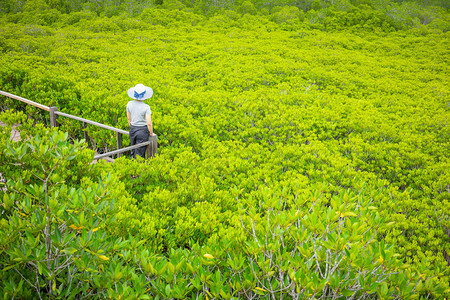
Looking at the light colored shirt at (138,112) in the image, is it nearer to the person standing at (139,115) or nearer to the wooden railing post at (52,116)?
the person standing at (139,115)

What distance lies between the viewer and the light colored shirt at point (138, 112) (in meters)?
5.05

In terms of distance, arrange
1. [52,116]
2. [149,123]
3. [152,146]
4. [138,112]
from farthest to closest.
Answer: [52,116], [138,112], [149,123], [152,146]

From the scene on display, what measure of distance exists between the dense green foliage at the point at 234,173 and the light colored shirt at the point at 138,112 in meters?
0.74

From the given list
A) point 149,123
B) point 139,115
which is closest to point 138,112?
point 139,115

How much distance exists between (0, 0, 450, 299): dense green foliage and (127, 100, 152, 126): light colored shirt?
0.74 metres

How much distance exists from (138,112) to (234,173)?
2.15 meters

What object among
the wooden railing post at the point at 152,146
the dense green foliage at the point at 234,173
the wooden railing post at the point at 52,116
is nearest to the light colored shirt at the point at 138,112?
the wooden railing post at the point at 152,146

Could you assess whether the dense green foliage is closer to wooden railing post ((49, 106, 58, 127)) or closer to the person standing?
the person standing

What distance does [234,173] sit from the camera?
16.1 ft

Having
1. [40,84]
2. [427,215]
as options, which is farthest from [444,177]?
[40,84]

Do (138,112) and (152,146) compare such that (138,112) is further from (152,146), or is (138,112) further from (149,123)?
(152,146)

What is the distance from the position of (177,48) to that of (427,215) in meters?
14.4

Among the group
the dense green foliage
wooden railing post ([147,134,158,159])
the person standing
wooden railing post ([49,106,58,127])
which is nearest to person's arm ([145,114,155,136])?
the person standing

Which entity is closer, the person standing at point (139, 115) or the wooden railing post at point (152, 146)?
the wooden railing post at point (152, 146)
